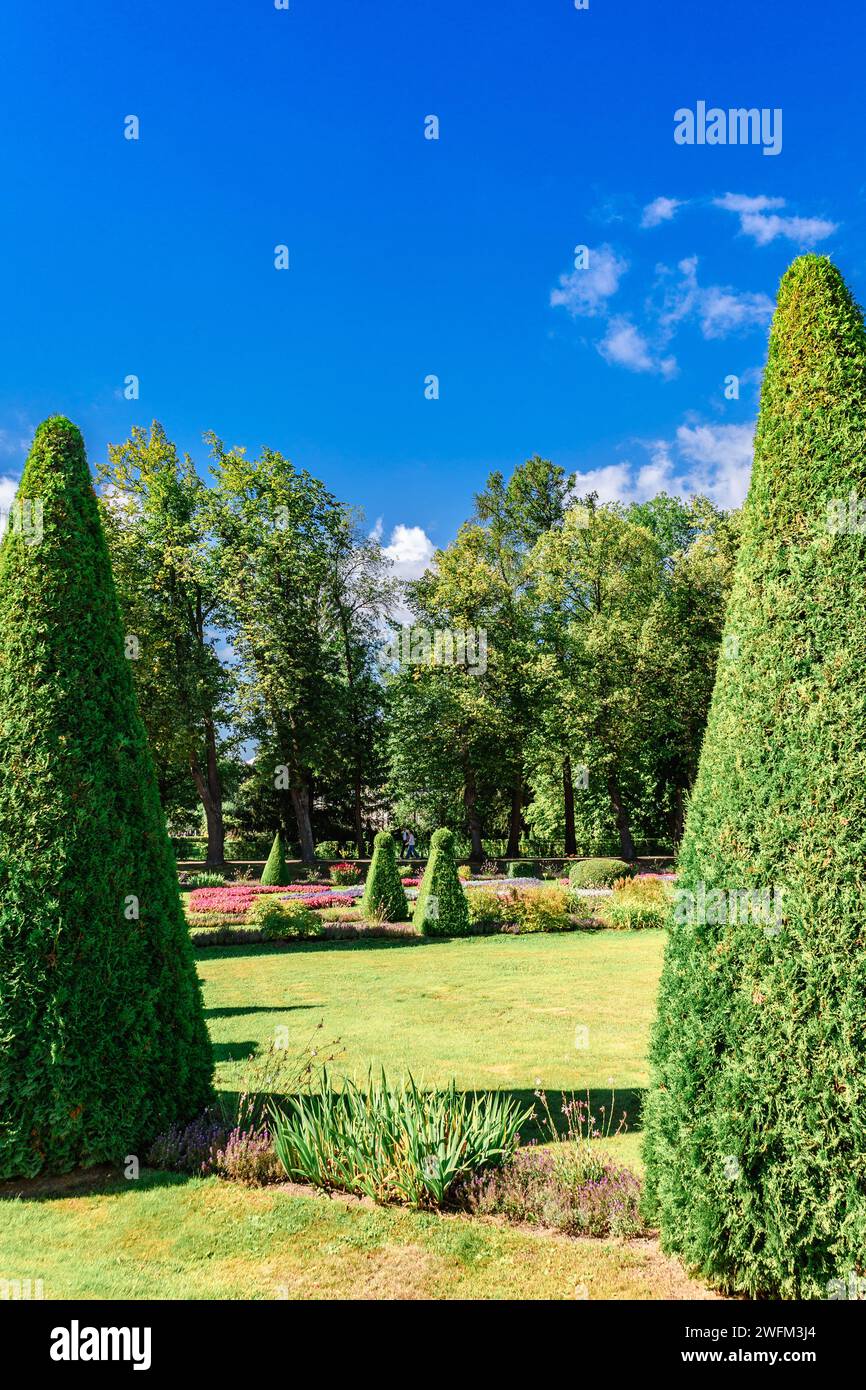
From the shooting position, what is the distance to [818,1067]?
3.58 m

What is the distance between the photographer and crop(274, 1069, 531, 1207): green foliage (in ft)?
15.5

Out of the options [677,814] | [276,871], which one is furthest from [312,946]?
[677,814]

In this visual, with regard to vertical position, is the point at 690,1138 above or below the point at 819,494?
below

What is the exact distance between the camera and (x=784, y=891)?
12.3 ft

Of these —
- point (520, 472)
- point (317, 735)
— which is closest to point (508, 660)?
point (317, 735)

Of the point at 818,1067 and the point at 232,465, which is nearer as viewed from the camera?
the point at 818,1067

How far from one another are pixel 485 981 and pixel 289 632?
72.0 ft

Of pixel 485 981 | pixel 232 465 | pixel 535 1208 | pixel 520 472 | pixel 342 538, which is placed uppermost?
pixel 520 472

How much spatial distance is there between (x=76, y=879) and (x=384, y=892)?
554 inches

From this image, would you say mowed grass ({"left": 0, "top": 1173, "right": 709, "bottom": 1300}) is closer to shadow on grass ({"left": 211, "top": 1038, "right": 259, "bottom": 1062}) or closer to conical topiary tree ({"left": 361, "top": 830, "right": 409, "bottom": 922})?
shadow on grass ({"left": 211, "top": 1038, "right": 259, "bottom": 1062})

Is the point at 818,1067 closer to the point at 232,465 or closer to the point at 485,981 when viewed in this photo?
the point at 485,981

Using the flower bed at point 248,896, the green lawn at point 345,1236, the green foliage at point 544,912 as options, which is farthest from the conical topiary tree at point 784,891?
the flower bed at point 248,896

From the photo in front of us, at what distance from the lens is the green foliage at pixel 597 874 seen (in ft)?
80.8

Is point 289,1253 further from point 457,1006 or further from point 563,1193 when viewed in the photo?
point 457,1006
